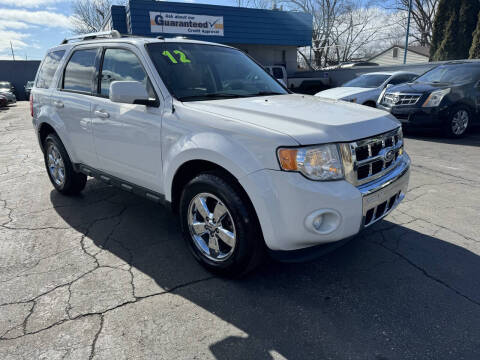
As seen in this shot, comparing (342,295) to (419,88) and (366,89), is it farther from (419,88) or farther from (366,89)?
(366,89)

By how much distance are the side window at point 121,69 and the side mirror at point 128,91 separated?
14 cm

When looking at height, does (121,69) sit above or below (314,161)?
above

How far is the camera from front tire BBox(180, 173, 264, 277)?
2547mm

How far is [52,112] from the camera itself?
446 cm

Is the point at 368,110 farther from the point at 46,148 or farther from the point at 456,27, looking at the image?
A: the point at 456,27

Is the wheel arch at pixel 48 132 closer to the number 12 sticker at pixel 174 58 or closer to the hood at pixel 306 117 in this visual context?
the number 12 sticker at pixel 174 58

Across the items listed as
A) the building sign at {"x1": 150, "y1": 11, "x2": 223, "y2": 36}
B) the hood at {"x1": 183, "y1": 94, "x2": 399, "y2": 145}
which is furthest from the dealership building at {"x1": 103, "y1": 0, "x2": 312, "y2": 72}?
the hood at {"x1": 183, "y1": 94, "x2": 399, "y2": 145}

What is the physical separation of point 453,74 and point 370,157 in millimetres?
8087

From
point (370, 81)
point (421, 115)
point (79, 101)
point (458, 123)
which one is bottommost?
point (458, 123)

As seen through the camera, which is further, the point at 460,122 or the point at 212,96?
the point at 460,122

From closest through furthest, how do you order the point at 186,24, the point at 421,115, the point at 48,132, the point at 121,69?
the point at 121,69
the point at 48,132
the point at 421,115
the point at 186,24

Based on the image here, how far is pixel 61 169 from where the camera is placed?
4.78 metres

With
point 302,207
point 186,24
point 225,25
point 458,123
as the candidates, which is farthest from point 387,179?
point 225,25

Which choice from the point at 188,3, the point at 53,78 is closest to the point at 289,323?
the point at 53,78
